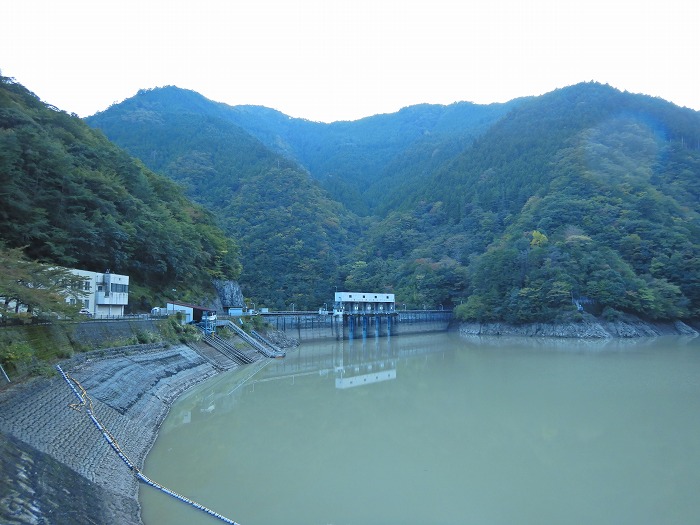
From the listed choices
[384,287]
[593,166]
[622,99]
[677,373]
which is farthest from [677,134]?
[677,373]

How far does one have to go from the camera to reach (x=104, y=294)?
70.5ft

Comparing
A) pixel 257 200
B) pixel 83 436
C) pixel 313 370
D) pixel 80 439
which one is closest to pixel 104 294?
pixel 313 370

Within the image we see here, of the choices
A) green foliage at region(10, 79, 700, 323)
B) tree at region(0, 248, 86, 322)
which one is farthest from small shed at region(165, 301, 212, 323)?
tree at region(0, 248, 86, 322)

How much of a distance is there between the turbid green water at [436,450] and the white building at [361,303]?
21234mm

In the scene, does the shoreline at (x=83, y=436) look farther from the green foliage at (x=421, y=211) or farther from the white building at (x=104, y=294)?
the green foliage at (x=421, y=211)

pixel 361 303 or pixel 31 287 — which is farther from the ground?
pixel 31 287

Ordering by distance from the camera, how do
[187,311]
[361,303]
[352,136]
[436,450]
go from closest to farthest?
1. [436,450]
2. [187,311]
3. [361,303]
4. [352,136]

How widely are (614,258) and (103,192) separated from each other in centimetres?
4392

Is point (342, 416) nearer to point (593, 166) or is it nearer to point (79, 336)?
point (79, 336)

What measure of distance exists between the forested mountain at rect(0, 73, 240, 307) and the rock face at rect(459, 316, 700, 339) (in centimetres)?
3029

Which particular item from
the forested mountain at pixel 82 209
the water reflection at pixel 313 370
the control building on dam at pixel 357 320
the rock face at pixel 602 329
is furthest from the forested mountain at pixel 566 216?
the forested mountain at pixel 82 209

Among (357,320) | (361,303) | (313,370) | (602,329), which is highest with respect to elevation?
(361,303)

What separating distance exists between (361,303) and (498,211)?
102 feet

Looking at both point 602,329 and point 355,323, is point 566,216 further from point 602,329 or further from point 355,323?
point 355,323
